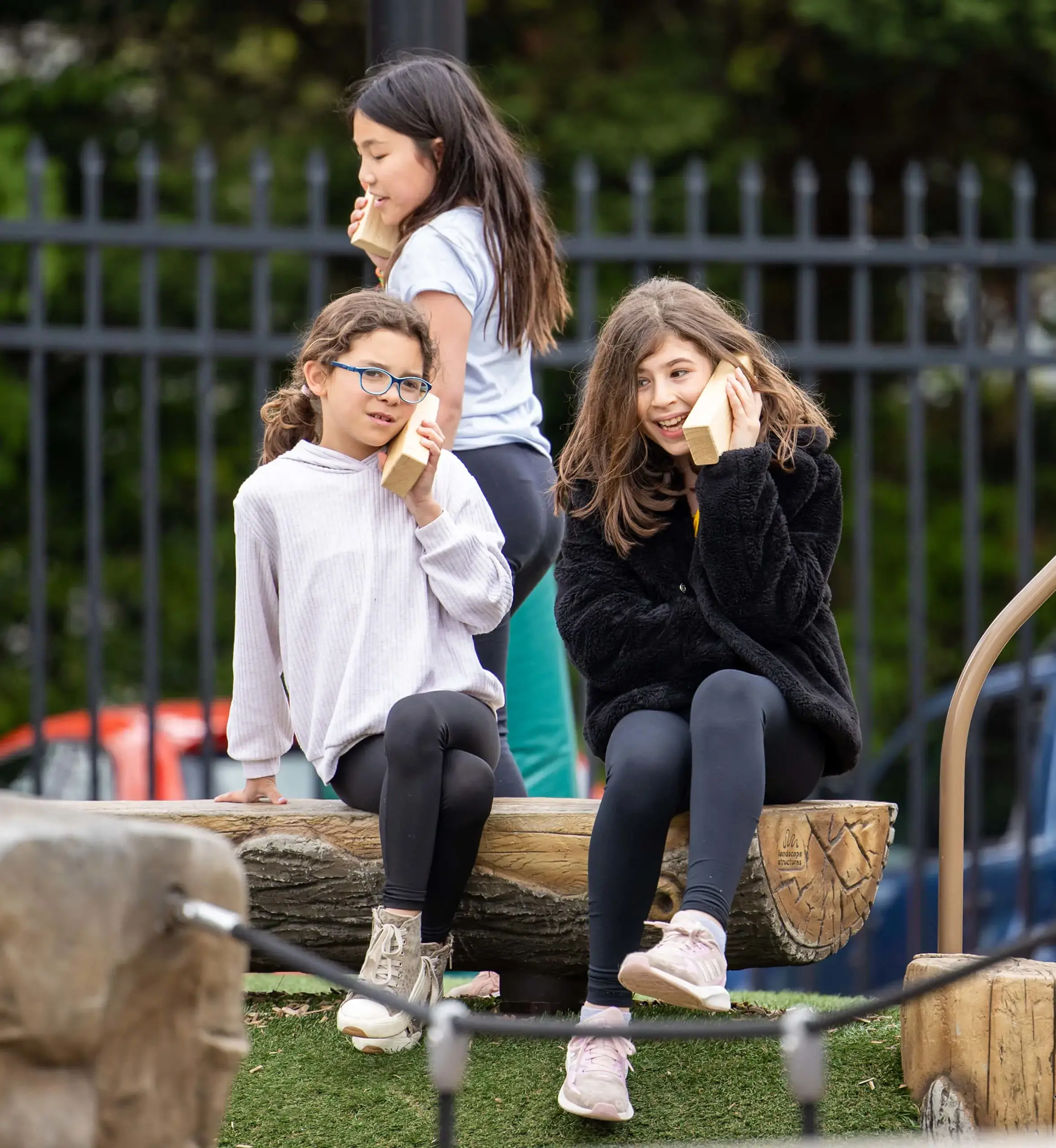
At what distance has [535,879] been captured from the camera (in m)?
2.76

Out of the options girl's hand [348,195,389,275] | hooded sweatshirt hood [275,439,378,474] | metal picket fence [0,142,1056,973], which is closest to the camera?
hooded sweatshirt hood [275,439,378,474]

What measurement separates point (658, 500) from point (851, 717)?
1.69 feet

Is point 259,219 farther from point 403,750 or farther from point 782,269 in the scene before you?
point 782,269

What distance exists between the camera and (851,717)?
267 centimetres

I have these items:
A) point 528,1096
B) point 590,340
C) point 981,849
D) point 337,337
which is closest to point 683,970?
point 528,1096

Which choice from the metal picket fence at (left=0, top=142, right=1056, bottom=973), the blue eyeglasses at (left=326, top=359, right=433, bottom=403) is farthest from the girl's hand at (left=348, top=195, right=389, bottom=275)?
the metal picket fence at (left=0, top=142, right=1056, bottom=973)

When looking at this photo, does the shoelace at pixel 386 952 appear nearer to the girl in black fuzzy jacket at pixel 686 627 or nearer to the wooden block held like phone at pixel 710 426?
the girl in black fuzzy jacket at pixel 686 627

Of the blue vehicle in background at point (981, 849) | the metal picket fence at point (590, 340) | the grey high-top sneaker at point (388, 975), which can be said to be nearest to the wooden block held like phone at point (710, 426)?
the grey high-top sneaker at point (388, 975)

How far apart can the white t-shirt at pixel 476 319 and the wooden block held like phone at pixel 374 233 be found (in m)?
0.10

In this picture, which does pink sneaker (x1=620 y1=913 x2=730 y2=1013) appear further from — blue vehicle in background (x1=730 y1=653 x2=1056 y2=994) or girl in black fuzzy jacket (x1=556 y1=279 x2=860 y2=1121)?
blue vehicle in background (x1=730 y1=653 x2=1056 y2=994)

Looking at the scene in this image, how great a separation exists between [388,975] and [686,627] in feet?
2.51

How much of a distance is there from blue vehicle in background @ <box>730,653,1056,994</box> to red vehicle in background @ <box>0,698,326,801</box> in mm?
2222

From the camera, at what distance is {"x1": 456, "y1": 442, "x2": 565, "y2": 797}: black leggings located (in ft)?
9.91

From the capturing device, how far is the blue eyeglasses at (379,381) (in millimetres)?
2768
